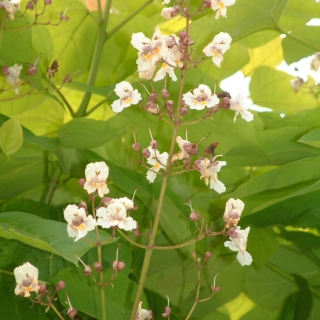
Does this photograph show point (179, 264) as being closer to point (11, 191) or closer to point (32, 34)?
point (11, 191)

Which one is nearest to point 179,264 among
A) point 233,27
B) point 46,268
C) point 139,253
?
point 139,253

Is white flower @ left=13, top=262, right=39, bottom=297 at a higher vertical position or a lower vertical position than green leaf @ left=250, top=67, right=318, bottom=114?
lower

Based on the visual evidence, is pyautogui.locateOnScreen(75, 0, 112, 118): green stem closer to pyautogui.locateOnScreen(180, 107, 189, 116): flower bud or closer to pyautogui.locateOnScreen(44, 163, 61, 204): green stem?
pyautogui.locateOnScreen(44, 163, 61, 204): green stem

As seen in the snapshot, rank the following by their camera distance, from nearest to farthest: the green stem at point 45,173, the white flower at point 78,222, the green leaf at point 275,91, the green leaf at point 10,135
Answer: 1. the white flower at point 78,222
2. the green leaf at point 10,135
3. the green stem at point 45,173
4. the green leaf at point 275,91

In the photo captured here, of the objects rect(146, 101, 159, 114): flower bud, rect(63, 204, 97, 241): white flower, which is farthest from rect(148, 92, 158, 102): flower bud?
rect(63, 204, 97, 241): white flower

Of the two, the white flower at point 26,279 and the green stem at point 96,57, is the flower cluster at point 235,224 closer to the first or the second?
the white flower at point 26,279

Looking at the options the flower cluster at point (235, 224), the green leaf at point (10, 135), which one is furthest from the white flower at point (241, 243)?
the green leaf at point (10, 135)

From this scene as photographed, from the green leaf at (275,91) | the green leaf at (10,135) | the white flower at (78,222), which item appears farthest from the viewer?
the green leaf at (275,91)
